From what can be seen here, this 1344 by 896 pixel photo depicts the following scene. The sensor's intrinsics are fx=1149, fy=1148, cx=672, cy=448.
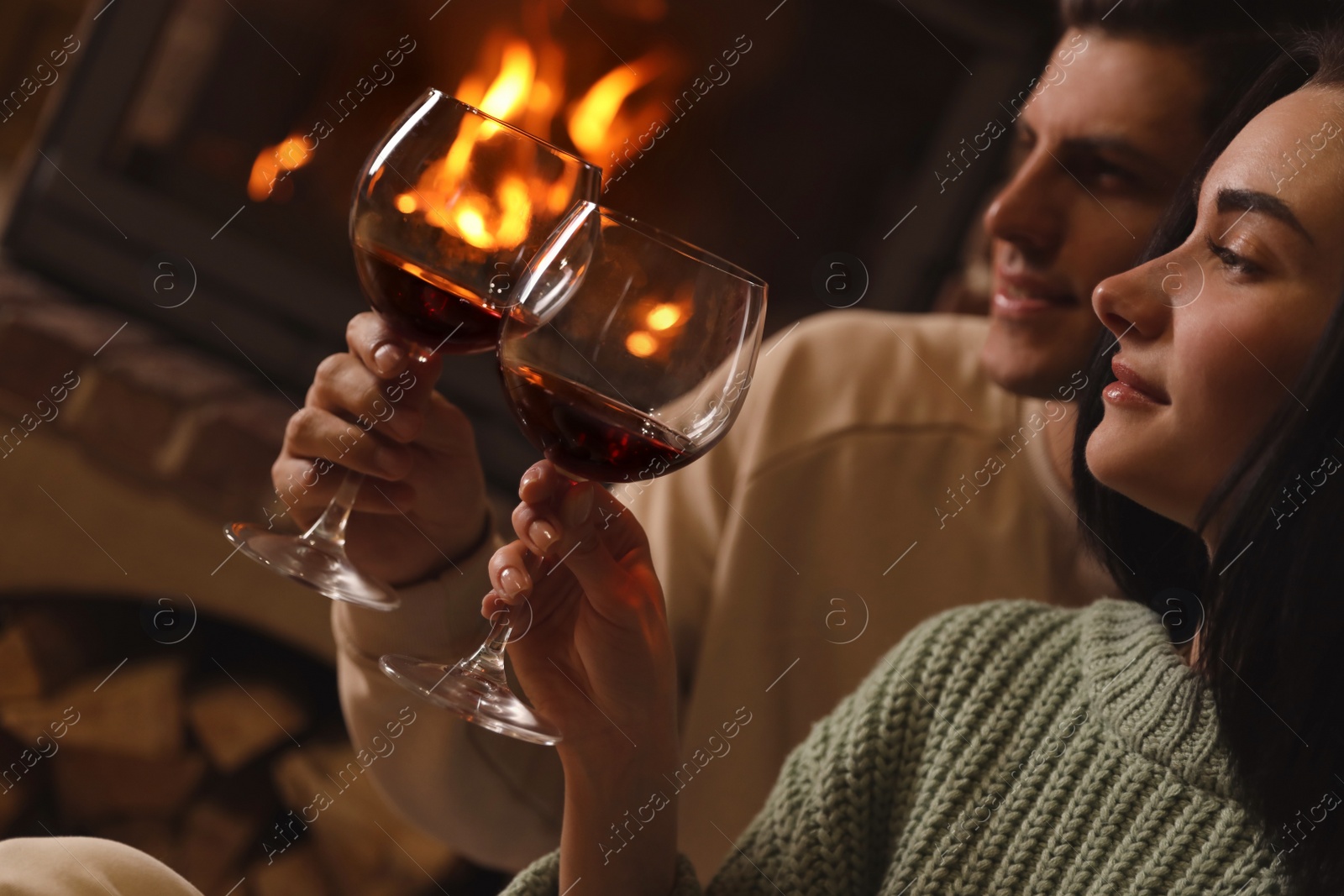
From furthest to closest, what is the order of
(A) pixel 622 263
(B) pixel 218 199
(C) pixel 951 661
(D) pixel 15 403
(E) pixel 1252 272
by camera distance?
(B) pixel 218 199, (D) pixel 15 403, (C) pixel 951 661, (E) pixel 1252 272, (A) pixel 622 263

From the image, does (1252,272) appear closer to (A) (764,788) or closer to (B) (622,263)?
(B) (622,263)

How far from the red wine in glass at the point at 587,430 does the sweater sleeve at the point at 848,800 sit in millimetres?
338

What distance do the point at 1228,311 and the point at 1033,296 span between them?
0.47 meters

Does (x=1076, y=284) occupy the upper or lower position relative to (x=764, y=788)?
upper

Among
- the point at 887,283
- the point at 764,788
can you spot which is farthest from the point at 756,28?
the point at 764,788

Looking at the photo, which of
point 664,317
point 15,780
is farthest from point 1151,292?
point 15,780

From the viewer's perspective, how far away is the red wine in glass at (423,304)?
2.46ft

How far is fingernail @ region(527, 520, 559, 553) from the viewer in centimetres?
69

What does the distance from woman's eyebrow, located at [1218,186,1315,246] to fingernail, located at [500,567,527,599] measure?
524 millimetres

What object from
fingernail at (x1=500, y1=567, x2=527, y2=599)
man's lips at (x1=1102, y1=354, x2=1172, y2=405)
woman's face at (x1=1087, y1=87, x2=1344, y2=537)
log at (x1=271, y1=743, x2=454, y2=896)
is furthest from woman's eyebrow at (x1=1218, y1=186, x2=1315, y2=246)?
log at (x1=271, y1=743, x2=454, y2=896)

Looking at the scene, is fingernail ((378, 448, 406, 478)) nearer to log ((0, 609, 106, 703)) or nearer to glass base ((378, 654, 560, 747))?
glass base ((378, 654, 560, 747))

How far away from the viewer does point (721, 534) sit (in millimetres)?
1418

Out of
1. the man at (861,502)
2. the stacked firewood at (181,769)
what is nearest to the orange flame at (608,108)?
the man at (861,502)

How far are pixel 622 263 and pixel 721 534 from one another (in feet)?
2.63
